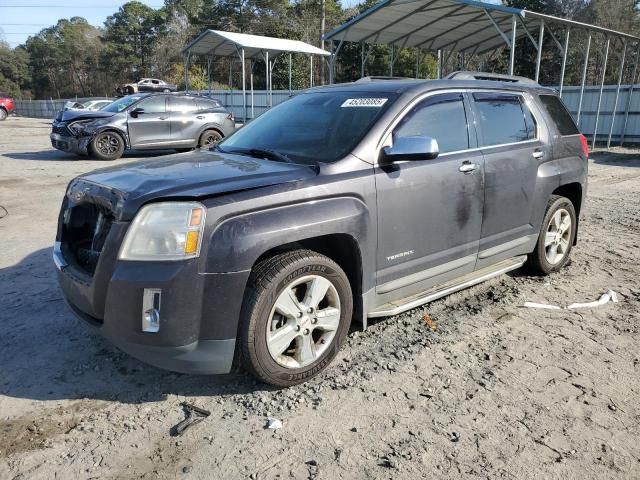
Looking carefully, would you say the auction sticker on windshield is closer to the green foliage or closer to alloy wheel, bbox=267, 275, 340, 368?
alloy wheel, bbox=267, 275, 340, 368

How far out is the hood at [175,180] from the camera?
9.17 feet

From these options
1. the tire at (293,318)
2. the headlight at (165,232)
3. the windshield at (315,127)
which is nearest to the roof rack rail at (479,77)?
the windshield at (315,127)

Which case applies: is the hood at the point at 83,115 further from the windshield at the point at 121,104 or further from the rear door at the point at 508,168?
the rear door at the point at 508,168

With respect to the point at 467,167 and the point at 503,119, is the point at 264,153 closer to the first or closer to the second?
the point at 467,167

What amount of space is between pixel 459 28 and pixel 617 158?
23.2 ft

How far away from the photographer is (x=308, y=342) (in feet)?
10.3

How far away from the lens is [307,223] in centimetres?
299

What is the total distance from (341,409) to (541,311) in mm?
2217

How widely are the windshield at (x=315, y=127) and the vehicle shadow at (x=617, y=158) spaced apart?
498 inches

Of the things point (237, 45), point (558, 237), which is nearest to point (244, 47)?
point (237, 45)

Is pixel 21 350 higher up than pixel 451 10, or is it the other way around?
pixel 451 10

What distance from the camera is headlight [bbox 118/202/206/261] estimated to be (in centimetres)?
269

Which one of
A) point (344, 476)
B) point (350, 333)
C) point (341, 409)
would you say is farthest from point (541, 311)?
point (344, 476)

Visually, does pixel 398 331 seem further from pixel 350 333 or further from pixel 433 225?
pixel 433 225
